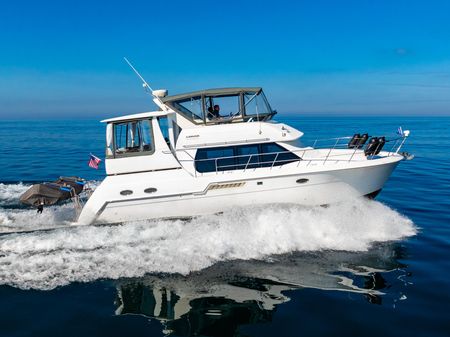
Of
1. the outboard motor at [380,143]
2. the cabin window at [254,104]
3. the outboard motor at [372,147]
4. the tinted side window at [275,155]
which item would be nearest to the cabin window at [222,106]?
the cabin window at [254,104]

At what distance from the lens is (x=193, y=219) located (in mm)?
9398

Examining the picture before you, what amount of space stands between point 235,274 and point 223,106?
5026 millimetres

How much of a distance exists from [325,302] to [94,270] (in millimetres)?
4488

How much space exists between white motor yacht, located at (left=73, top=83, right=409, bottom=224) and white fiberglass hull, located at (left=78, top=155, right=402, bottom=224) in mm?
26

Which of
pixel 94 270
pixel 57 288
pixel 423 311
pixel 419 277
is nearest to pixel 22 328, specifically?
pixel 57 288

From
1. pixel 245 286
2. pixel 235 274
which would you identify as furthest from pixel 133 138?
pixel 245 286

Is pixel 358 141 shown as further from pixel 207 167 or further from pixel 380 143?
pixel 207 167

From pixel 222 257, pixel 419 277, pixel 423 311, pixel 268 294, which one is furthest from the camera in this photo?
pixel 222 257

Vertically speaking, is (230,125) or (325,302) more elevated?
(230,125)

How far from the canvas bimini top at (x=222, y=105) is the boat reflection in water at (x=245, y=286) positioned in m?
4.22

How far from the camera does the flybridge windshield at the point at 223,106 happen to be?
32.2 ft

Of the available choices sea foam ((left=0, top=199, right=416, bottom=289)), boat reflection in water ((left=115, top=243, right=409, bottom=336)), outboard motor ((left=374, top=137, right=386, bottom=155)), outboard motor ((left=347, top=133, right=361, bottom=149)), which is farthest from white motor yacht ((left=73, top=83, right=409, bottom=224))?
boat reflection in water ((left=115, top=243, right=409, bottom=336))

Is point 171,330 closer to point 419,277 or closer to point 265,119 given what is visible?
point 419,277

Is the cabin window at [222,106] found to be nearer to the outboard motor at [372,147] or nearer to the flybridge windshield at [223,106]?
the flybridge windshield at [223,106]
